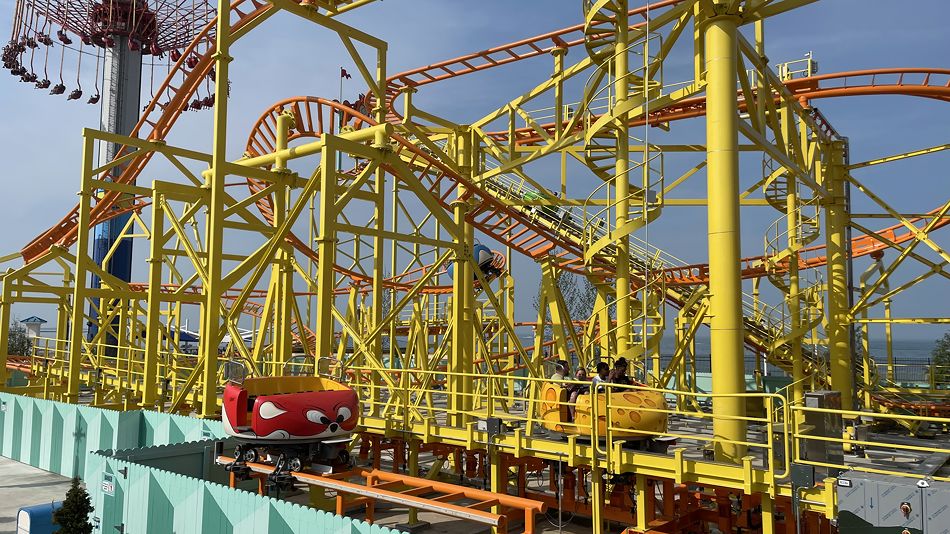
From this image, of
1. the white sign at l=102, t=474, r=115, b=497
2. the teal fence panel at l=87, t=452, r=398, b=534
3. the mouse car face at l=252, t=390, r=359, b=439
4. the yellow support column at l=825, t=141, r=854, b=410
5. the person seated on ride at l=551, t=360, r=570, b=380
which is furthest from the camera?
the yellow support column at l=825, t=141, r=854, b=410

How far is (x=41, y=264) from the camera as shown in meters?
23.0

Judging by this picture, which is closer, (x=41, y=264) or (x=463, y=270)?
(x=463, y=270)

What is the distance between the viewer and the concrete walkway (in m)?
11.9

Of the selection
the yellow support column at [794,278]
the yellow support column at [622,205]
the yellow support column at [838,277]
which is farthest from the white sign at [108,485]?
the yellow support column at [838,277]

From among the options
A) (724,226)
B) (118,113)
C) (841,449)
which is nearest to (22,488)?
(724,226)

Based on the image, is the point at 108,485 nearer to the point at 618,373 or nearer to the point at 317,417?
the point at 317,417

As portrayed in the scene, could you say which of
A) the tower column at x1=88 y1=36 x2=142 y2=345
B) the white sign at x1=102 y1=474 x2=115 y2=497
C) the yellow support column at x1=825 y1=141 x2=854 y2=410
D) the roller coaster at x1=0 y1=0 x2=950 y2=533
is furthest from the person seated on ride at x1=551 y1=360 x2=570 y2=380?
the tower column at x1=88 y1=36 x2=142 y2=345

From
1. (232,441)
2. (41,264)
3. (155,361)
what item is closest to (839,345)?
(232,441)

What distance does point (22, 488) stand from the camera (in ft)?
44.5

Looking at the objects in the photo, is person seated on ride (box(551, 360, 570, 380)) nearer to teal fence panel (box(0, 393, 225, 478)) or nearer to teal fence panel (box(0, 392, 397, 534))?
teal fence panel (box(0, 392, 397, 534))

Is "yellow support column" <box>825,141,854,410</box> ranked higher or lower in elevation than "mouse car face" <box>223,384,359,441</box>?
higher

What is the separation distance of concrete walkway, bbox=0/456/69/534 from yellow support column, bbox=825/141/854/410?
51.9 ft

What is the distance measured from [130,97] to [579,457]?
138ft

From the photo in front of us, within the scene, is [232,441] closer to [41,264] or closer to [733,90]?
[733,90]
